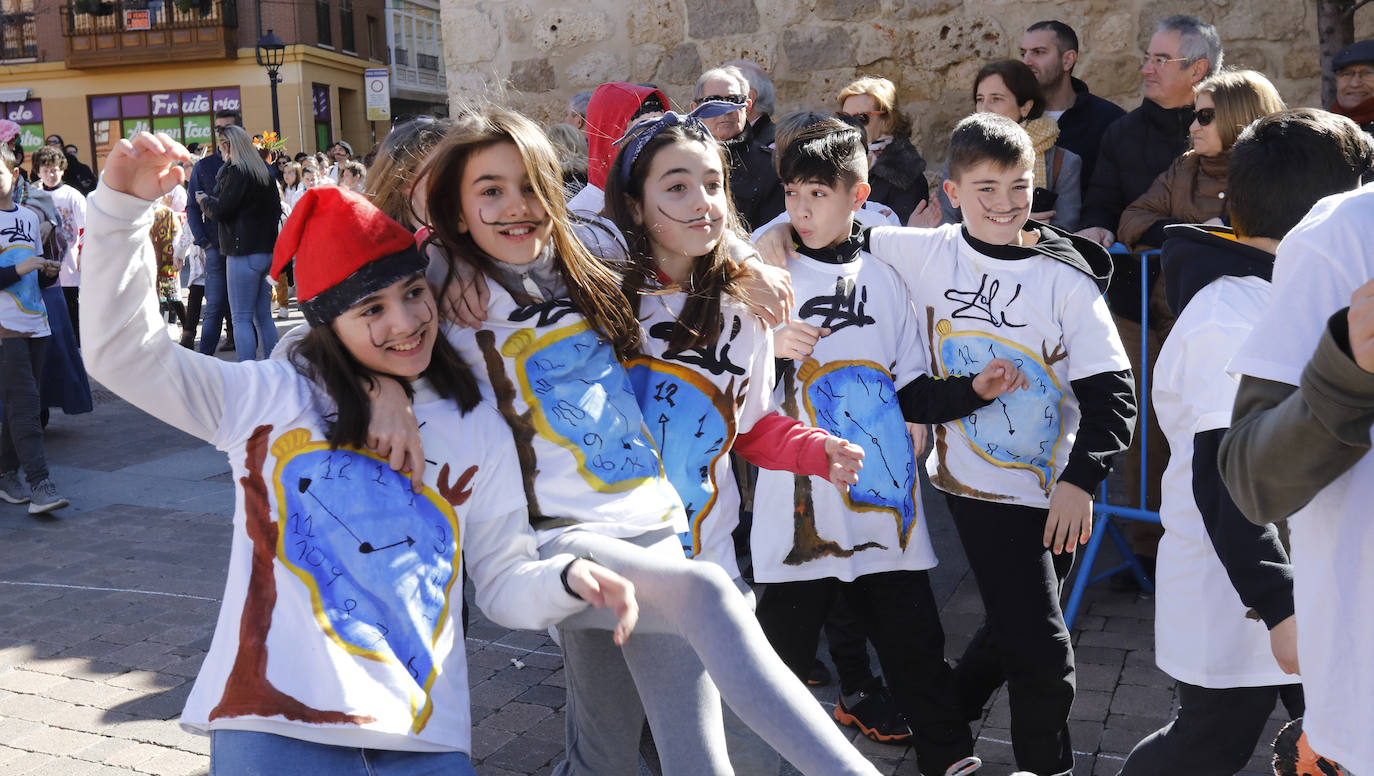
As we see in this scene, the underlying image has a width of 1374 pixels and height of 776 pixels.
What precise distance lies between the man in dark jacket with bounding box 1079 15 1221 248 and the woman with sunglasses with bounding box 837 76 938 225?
0.77 m

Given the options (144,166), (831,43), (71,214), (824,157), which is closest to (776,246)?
(824,157)

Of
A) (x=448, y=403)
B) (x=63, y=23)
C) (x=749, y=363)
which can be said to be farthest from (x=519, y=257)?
(x=63, y=23)

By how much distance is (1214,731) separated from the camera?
2500 millimetres

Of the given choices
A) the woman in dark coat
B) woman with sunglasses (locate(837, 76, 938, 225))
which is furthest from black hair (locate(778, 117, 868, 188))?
the woman in dark coat

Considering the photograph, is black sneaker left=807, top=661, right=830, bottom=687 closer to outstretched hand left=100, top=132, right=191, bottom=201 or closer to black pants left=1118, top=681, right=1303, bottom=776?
black pants left=1118, top=681, right=1303, bottom=776

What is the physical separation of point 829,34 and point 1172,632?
536cm

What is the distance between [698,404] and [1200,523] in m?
1.06

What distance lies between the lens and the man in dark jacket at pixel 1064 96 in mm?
5492

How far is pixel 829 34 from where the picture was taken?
286 inches

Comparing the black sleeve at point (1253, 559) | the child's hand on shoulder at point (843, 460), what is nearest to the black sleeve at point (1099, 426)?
the child's hand on shoulder at point (843, 460)

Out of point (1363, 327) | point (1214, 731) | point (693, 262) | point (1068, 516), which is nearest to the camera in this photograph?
point (1363, 327)

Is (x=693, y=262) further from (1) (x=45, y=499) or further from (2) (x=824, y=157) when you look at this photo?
(1) (x=45, y=499)

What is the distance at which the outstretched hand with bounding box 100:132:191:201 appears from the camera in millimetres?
2020

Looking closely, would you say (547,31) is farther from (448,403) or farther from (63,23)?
(63,23)
